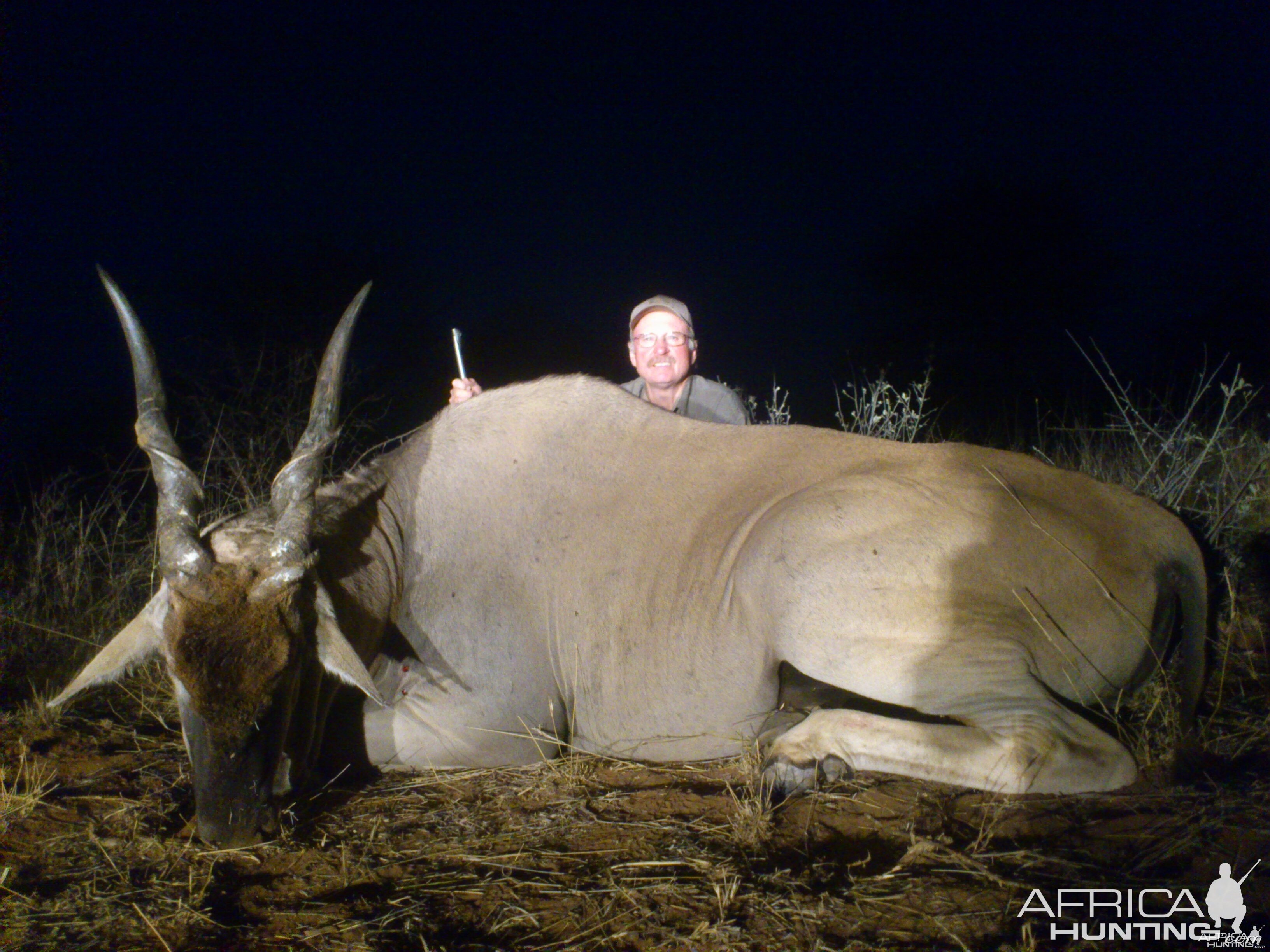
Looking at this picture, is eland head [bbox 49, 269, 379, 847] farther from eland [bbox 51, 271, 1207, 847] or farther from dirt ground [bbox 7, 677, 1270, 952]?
dirt ground [bbox 7, 677, 1270, 952]

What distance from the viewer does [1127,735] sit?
2.79 meters

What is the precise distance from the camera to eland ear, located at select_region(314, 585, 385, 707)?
266 centimetres

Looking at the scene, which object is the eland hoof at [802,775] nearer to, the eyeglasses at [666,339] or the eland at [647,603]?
the eland at [647,603]

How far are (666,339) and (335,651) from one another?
316 cm

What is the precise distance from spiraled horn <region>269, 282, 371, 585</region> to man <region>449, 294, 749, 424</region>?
234 cm

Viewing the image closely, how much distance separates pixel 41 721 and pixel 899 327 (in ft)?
66.8

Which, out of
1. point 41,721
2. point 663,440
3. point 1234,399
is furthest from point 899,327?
point 41,721

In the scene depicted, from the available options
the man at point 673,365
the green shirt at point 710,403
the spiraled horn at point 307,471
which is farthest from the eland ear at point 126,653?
the green shirt at point 710,403

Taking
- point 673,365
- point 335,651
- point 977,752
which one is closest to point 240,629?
point 335,651

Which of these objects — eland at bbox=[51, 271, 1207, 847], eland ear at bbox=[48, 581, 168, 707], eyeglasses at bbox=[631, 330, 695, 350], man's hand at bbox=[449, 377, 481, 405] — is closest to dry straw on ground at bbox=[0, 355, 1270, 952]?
eland at bbox=[51, 271, 1207, 847]

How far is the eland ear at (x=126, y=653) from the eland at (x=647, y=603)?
0.04ft

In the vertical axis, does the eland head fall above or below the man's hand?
below

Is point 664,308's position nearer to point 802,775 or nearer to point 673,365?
point 673,365

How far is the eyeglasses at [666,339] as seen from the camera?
17.2 feet
